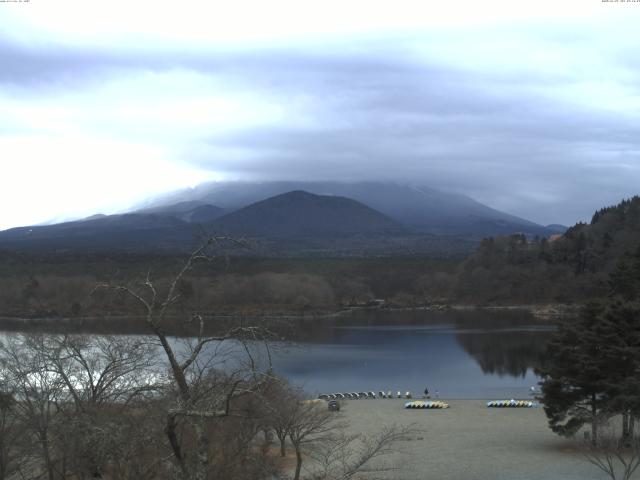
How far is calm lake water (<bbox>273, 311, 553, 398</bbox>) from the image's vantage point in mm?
36219

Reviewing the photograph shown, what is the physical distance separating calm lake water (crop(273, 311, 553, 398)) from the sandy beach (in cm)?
321

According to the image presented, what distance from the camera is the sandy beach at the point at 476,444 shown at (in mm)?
17031

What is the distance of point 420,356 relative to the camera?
46375mm

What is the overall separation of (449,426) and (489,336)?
32151mm

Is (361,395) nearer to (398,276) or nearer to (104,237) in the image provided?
(398,276)

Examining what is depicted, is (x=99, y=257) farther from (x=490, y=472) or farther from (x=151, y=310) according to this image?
(x=151, y=310)

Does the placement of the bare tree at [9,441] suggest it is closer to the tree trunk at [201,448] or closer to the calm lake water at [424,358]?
the tree trunk at [201,448]

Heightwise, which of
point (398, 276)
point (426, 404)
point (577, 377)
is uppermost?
point (577, 377)

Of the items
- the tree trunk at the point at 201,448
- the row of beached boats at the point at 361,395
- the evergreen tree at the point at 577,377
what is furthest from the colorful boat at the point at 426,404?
the tree trunk at the point at 201,448

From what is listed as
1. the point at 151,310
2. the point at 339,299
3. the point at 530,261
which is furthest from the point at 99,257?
the point at 151,310

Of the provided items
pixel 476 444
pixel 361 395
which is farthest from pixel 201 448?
pixel 361 395

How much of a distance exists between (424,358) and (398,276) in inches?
2094

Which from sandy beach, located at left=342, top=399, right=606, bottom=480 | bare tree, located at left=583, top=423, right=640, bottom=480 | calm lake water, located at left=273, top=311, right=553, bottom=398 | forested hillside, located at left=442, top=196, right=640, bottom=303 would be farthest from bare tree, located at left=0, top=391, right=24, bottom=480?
forested hillside, located at left=442, top=196, right=640, bottom=303

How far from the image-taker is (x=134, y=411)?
10305 mm
